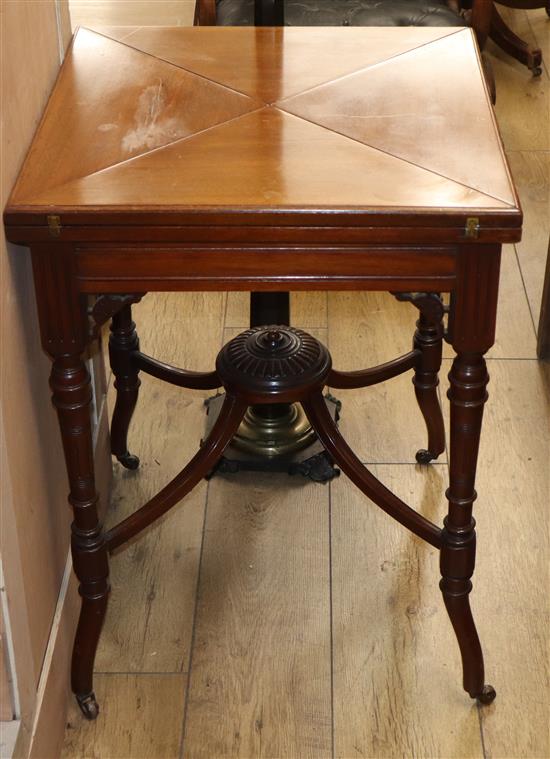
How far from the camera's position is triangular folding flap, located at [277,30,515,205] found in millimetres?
1459

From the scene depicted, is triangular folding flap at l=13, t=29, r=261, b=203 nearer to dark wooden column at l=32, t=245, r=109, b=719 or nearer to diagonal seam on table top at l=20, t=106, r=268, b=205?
→ diagonal seam on table top at l=20, t=106, r=268, b=205

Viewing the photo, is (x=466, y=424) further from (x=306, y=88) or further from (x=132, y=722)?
(x=132, y=722)

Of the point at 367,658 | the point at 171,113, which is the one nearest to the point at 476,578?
the point at 367,658

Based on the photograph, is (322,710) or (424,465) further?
(424,465)

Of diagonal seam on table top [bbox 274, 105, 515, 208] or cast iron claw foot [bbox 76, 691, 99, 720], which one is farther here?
cast iron claw foot [bbox 76, 691, 99, 720]

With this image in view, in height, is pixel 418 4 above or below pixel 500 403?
above

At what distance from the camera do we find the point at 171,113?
1.59 meters

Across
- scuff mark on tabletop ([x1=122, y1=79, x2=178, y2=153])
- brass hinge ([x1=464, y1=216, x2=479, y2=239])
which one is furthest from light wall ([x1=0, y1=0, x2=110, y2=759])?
brass hinge ([x1=464, y1=216, x2=479, y2=239])

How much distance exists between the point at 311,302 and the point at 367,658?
116cm

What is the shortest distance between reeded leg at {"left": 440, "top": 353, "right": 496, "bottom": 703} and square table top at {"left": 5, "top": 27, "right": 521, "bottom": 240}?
232mm

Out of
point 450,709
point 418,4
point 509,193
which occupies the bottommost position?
point 450,709

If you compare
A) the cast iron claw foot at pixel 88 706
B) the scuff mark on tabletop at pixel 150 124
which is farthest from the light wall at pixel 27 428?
the scuff mark on tabletop at pixel 150 124

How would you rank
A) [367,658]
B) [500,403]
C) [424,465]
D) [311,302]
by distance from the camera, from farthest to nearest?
[311,302] → [500,403] → [424,465] → [367,658]

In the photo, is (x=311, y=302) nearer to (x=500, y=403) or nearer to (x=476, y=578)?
(x=500, y=403)
